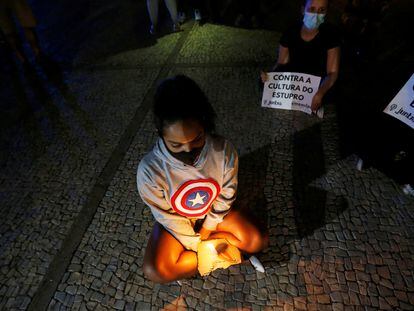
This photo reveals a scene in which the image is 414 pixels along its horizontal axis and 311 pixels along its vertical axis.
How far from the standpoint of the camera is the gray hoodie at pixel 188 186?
1.83 metres

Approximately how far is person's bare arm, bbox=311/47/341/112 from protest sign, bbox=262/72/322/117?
0.08 metres

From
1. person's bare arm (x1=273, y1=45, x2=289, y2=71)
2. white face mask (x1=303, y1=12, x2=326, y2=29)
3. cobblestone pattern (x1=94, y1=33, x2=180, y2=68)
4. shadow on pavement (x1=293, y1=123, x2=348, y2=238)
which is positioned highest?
white face mask (x1=303, y1=12, x2=326, y2=29)

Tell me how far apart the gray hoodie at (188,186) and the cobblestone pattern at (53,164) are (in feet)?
4.97

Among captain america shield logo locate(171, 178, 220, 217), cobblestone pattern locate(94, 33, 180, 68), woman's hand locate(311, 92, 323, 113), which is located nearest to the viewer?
captain america shield logo locate(171, 178, 220, 217)

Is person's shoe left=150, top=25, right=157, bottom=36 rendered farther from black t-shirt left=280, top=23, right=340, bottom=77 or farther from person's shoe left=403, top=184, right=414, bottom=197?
person's shoe left=403, top=184, right=414, bottom=197

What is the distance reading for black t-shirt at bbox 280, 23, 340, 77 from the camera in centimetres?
314

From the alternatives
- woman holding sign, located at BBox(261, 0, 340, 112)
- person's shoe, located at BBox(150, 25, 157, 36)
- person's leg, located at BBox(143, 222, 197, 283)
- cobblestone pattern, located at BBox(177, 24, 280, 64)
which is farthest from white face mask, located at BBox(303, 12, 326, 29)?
person's shoe, located at BBox(150, 25, 157, 36)

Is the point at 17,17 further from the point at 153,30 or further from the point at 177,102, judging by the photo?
the point at 177,102

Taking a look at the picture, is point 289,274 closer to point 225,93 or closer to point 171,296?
point 171,296

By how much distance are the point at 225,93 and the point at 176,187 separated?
2748 mm

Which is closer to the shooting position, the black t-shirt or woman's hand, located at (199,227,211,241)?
woman's hand, located at (199,227,211,241)

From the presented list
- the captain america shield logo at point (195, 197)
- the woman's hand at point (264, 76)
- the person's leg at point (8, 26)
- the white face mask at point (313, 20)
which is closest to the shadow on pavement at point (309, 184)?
the woman's hand at point (264, 76)

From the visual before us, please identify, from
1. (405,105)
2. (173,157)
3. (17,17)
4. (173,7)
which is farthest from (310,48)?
(17,17)

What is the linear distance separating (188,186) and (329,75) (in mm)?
2373
